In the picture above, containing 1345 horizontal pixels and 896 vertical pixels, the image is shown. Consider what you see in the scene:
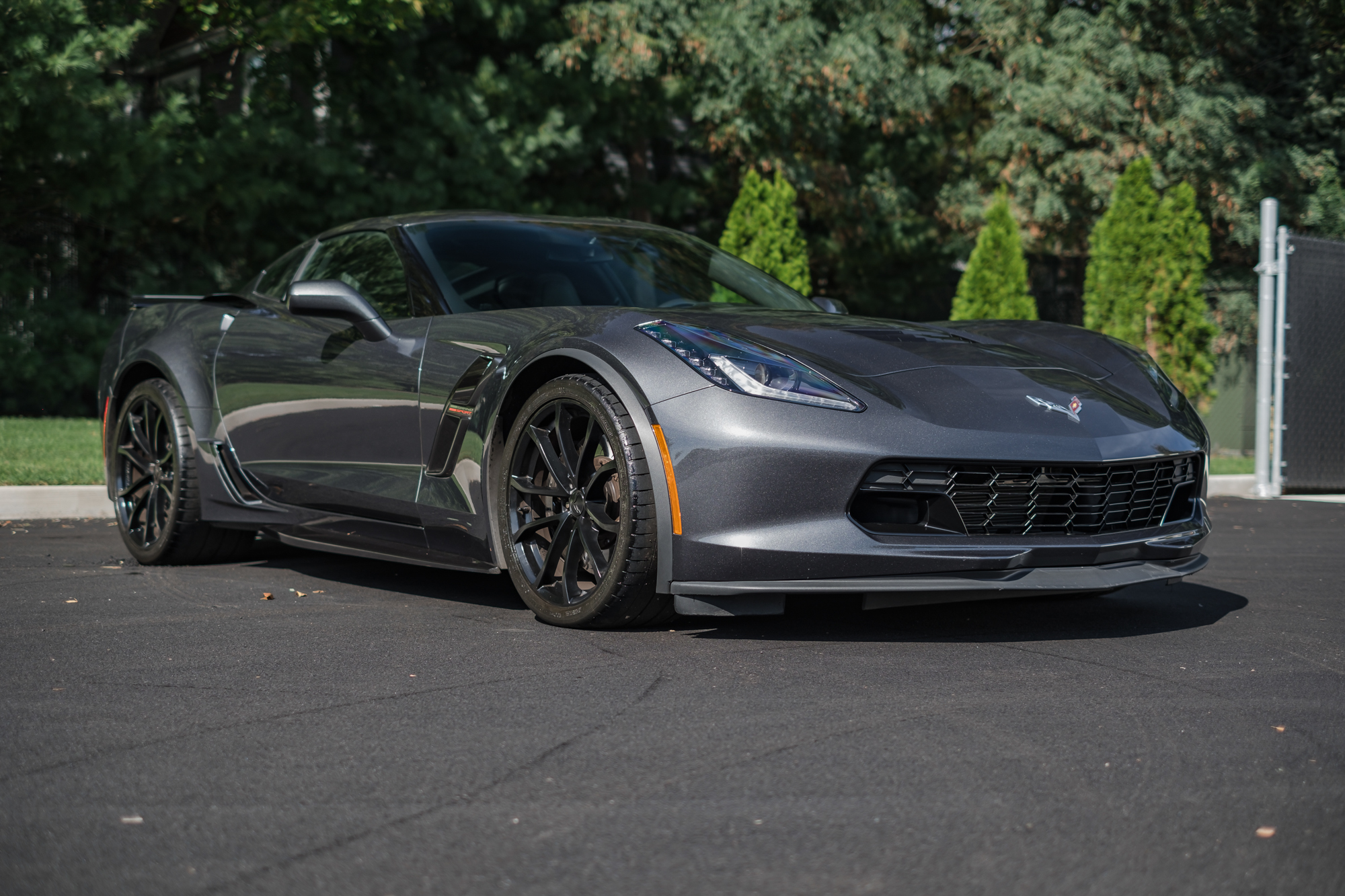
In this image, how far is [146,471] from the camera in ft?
20.1

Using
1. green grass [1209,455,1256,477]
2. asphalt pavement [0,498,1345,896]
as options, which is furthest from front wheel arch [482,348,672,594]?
green grass [1209,455,1256,477]

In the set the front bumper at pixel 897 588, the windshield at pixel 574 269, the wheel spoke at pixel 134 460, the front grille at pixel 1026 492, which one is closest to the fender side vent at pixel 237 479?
the wheel spoke at pixel 134 460

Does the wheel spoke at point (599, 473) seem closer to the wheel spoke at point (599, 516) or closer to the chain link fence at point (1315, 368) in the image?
the wheel spoke at point (599, 516)

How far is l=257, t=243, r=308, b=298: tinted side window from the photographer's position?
6.04m

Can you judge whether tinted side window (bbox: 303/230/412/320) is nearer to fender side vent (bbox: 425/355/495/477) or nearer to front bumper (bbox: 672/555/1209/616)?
fender side vent (bbox: 425/355/495/477)

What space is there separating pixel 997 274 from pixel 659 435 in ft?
39.3

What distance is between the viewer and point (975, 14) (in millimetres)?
21828

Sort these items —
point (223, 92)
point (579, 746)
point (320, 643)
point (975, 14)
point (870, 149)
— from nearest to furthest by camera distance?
point (579, 746)
point (320, 643)
point (223, 92)
point (870, 149)
point (975, 14)

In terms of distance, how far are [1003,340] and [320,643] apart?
2450 millimetres

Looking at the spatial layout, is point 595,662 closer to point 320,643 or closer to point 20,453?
point 320,643

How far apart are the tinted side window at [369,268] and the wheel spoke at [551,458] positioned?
0.93 m

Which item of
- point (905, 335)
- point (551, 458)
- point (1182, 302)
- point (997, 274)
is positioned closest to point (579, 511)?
point (551, 458)

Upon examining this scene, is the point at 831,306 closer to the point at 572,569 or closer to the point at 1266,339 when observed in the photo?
the point at 572,569

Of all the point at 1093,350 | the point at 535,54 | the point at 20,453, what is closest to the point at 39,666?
the point at 1093,350
